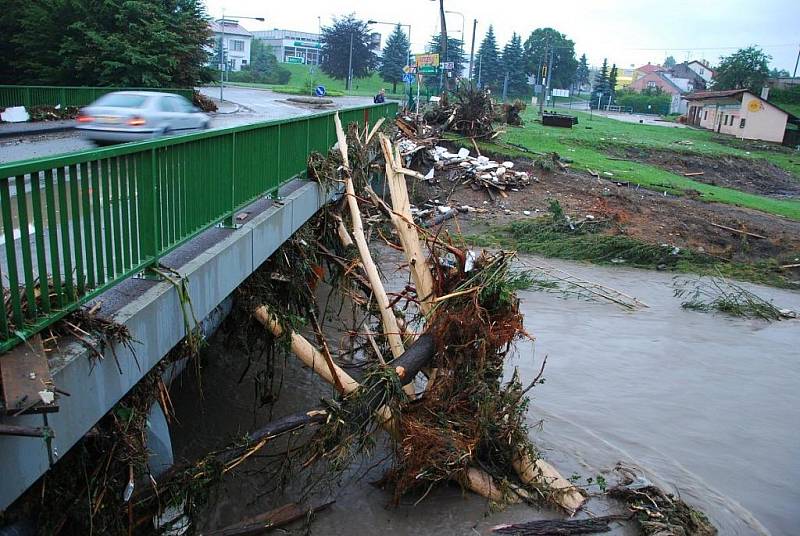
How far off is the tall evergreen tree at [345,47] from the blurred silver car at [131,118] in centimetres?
6927

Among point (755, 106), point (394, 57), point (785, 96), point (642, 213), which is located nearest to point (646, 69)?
point (394, 57)

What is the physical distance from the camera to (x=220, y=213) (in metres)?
6.74

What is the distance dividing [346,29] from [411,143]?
6212 centimetres

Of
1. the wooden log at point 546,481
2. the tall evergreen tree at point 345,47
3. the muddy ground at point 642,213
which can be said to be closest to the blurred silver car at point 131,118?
the muddy ground at point 642,213

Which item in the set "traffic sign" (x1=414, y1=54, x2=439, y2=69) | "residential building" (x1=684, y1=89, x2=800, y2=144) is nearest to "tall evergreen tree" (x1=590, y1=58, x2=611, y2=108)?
"residential building" (x1=684, y1=89, x2=800, y2=144)

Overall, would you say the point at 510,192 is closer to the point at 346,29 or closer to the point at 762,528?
the point at 762,528

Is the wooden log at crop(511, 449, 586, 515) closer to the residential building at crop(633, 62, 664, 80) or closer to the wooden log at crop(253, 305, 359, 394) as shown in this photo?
the wooden log at crop(253, 305, 359, 394)

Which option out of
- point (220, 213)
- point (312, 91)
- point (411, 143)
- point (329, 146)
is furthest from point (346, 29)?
point (220, 213)

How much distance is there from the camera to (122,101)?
15.7 metres

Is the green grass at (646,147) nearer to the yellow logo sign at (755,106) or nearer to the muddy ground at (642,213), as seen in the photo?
the muddy ground at (642,213)

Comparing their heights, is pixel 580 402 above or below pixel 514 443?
below

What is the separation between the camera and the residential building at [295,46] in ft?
459

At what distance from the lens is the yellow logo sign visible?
51.4 m

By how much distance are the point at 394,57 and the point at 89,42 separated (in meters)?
64.8
